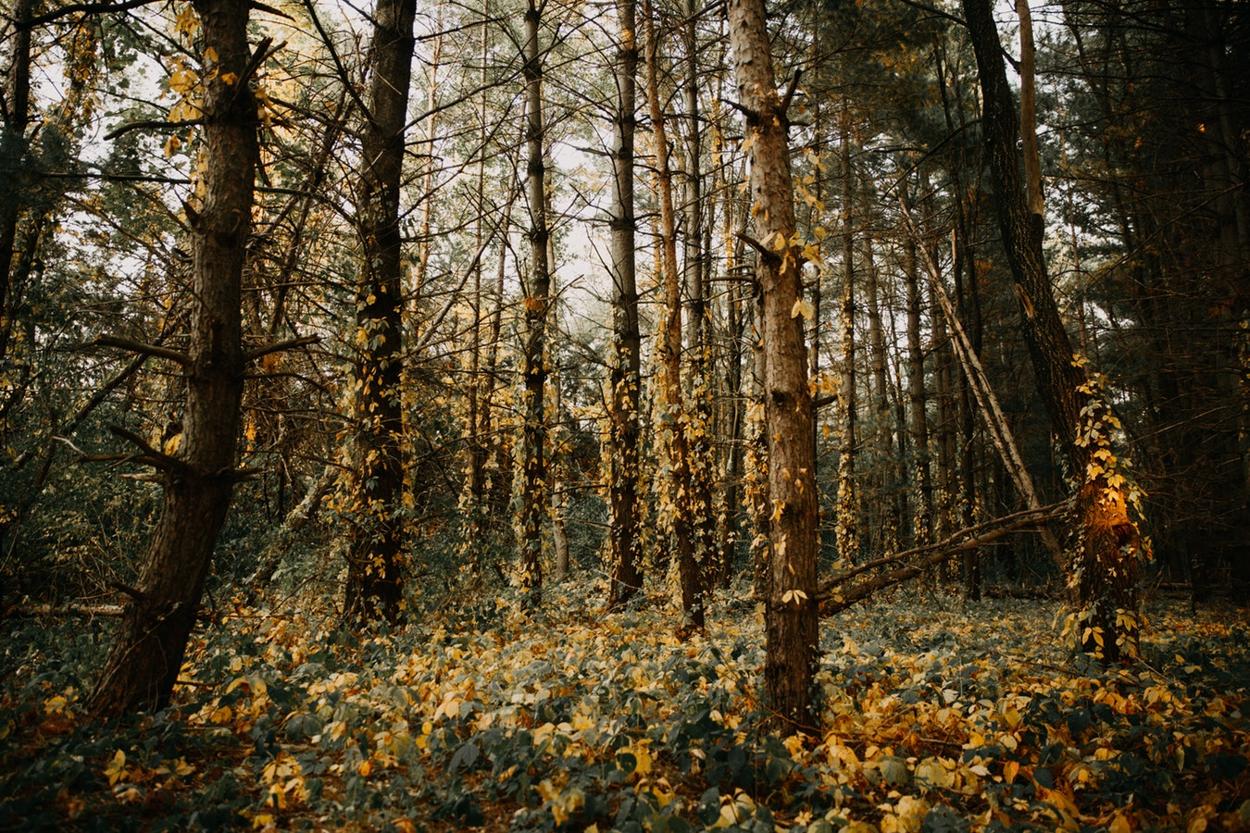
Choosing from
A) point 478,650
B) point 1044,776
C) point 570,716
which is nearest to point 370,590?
point 478,650

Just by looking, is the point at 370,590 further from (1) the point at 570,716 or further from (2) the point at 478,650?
(1) the point at 570,716

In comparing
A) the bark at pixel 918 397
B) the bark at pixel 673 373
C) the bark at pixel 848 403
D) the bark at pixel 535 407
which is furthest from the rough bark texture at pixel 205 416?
the bark at pixel 918 397

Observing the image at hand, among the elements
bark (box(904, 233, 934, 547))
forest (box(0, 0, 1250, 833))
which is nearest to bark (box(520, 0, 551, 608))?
forest (box(0, 0, 1250, 833))

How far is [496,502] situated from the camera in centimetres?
912

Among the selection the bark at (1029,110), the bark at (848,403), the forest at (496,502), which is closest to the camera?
the forest at (496,502)

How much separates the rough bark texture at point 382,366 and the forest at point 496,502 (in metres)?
0.04

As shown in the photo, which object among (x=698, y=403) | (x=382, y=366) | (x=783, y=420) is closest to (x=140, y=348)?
(x=382, y=366)

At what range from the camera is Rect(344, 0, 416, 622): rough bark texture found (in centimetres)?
593

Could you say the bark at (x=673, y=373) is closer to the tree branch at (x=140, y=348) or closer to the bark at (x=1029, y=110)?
the bark at (x=1029, y=110)

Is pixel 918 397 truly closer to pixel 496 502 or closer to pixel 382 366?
pixel 496 502

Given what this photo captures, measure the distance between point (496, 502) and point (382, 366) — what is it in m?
3.61

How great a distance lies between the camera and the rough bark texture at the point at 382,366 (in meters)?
5.93

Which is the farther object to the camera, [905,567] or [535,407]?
[535,407]

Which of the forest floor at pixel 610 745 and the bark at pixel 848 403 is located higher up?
the bark at pixel 848 403
